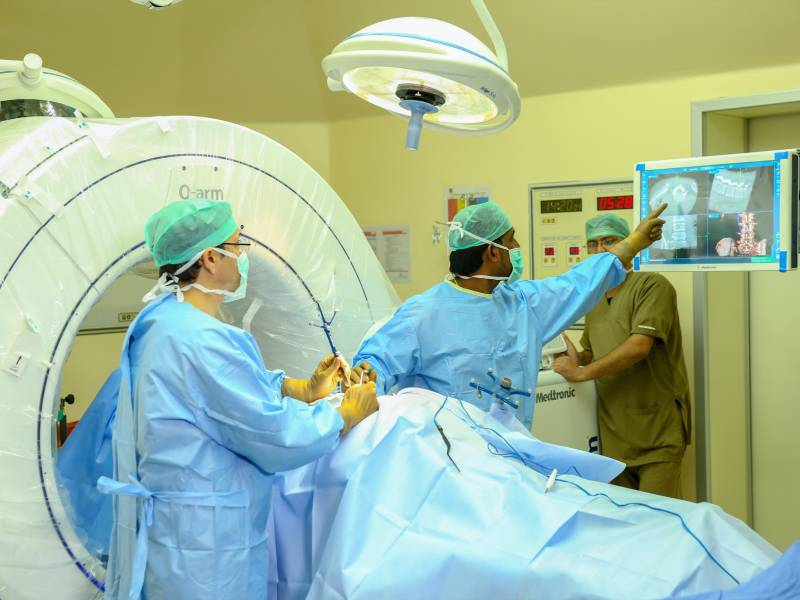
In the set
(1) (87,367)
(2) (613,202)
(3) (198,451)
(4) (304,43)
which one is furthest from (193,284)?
(4) (304,43)

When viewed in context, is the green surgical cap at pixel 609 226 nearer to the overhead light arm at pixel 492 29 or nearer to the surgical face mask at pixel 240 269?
the overhead light arm at pixel 492 29

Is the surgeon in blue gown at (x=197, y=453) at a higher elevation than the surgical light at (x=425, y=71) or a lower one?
lower

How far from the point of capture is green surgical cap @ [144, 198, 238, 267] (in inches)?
73.4

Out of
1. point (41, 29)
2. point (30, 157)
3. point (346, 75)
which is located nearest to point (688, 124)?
point (346, 75)

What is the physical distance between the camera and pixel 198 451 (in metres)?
1.74

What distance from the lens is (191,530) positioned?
173cm

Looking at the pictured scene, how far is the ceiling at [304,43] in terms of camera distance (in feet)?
10.5

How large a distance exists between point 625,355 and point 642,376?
0.59ft

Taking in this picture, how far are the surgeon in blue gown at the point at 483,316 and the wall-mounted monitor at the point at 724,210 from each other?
0.53 feet

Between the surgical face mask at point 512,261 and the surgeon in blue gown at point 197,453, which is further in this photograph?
the surgical face mask at point 512,261

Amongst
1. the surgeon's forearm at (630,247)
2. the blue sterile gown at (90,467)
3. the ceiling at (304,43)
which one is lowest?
the blue sterile gown at (90,467)

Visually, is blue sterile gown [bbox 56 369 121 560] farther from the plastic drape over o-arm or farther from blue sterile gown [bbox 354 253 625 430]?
blue sterile gown [bbox 354 253 625 430]

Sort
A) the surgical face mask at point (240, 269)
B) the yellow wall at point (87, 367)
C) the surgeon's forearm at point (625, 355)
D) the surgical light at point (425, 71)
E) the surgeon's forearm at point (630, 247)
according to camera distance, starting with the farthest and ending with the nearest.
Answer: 1. the yellow wall at point (87, 367)
2. the surgeon's forearm at point (625, 355)
3. the surgeon's forearm at point (630, 247)
4. the surgical face mask at point (240, 269)
5. the surgical light at point (425, 71)

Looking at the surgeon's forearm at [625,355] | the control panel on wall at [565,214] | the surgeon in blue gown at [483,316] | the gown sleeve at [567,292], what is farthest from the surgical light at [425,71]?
the control panel on wall at [565,214]
